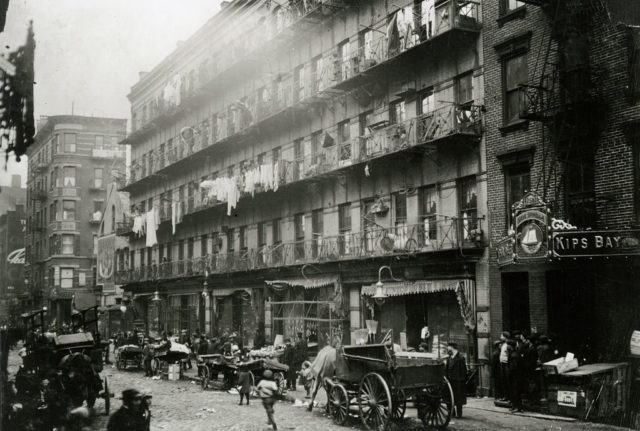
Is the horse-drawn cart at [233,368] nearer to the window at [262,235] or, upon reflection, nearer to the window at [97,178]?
the window at [262,235]

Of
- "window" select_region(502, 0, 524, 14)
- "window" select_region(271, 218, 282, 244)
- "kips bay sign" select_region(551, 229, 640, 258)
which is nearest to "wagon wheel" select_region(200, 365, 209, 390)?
"window" select_region(271, 218, 282, 244)

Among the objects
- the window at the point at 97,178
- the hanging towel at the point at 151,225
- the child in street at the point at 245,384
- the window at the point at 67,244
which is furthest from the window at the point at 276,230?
the window at the point at 67,244

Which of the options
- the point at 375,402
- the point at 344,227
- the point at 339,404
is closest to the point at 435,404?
the point at 375,402

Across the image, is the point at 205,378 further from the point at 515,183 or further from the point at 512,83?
the point at 512,83

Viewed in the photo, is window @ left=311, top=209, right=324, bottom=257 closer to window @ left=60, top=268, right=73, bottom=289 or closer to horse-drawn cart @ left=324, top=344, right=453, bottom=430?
horse-drawn cart @ left=324, top=344, right=453, bottom=430

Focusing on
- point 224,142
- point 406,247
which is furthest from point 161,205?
point 406,247

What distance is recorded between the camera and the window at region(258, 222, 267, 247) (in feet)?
116

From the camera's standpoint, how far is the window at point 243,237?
123 ft

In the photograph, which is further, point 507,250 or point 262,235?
point 262,235

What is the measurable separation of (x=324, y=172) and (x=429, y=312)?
308 inches

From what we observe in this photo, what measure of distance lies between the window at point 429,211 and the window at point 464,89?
3126 millimetres

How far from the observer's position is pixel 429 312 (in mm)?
23484

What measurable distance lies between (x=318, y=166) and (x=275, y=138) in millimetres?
6136

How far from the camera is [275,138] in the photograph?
114 ft
